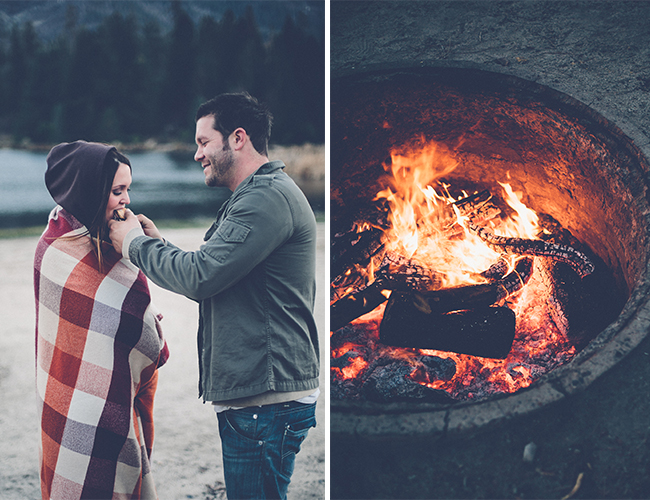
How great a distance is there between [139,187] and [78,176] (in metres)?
0.99

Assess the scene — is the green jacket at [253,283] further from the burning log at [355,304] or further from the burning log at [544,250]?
the burning log at [544,250]

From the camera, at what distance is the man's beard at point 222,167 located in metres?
1.50

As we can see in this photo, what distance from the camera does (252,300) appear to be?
1.42 m

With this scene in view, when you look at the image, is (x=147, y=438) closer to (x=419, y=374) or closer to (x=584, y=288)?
(x=419, y=374)

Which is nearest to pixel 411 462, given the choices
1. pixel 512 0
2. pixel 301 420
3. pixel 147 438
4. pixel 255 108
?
pixel 301 420

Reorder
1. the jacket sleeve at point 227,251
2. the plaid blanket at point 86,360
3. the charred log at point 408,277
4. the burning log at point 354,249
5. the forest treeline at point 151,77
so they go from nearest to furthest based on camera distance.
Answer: the jacket sleeve at point 227,251 < the plaid blanket at point 86,360 < the forest treeline at point 151,77 < the charred log at point 408,277 < the burning log at point 354,249

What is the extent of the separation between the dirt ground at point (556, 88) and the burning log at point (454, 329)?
0.68 metres

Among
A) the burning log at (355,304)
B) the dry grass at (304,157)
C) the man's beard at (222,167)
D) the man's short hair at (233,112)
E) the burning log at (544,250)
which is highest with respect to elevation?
the dry grass at (304,157)

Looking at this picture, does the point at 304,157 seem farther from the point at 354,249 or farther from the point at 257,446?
the point at 257,446

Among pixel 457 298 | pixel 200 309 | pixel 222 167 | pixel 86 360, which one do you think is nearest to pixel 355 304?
pixel 457 298

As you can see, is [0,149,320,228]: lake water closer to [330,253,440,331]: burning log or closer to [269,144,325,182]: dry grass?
[269,144,325,182]: dry grass

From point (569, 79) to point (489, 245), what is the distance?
1.03 metres

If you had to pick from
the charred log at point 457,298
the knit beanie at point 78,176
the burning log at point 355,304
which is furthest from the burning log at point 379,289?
the knit beanie at point 78,176

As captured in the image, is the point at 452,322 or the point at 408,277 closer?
the point at 452,322
